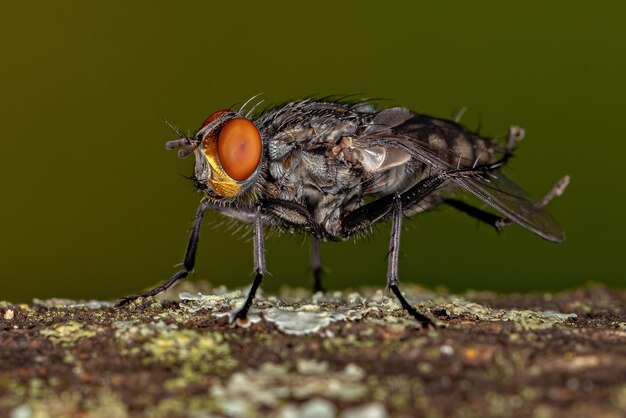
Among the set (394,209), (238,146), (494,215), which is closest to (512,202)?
(494,215)

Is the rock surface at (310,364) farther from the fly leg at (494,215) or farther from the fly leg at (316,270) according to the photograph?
the fly leg at (316,270)

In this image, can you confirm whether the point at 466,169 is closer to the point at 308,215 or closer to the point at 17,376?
the point at 308,215

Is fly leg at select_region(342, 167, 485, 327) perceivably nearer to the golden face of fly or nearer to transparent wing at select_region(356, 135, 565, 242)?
transparent wing at select_region(356, 135, 565, 242)

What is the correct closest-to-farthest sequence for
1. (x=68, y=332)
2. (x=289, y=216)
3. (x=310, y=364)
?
(x=310, y=364)
(x=68, y=332)
(x=289, y=216)

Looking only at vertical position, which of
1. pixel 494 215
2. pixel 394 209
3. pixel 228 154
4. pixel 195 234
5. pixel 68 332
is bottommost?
pixel 68 332

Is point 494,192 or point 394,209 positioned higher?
point 494,192

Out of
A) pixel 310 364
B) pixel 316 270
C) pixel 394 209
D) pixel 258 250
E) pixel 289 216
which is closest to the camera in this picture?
pixel 310 364

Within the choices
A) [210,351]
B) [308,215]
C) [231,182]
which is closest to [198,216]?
[231,182]

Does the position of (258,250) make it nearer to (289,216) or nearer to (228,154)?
(289,216)
